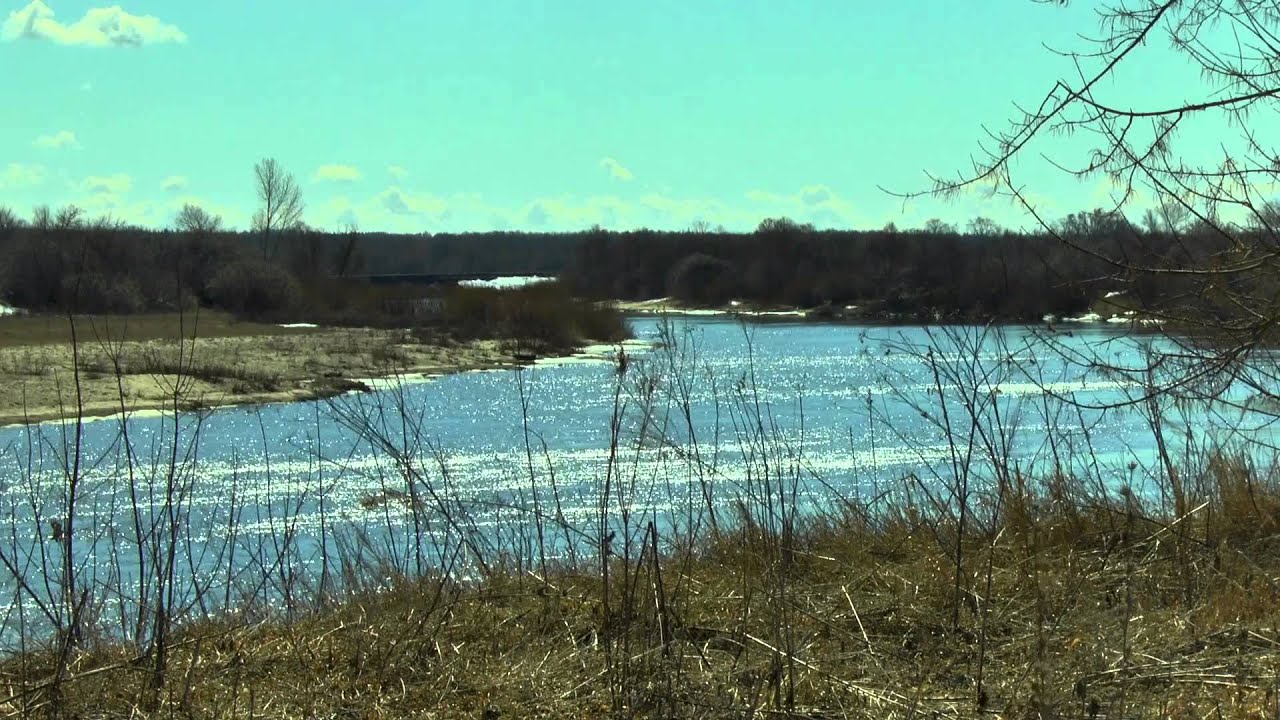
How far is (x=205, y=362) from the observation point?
3512 centimetres

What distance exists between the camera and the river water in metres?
5.38

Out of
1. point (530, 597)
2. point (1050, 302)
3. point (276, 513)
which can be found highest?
point (1050, 302)

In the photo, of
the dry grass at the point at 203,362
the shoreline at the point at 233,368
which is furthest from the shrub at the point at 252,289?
the shoreline at the point at 233,368

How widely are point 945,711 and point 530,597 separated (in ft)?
6.07

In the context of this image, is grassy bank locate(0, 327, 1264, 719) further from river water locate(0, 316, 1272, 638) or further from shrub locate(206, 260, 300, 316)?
shrub locate(206, 260, 300, 316)

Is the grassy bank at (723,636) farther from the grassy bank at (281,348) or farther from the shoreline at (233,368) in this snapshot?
the grassy bank at (281,348)

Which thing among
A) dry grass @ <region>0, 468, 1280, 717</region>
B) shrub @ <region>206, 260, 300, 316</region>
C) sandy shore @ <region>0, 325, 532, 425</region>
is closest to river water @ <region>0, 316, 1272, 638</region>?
dry grass @ <region>0, 468, 1280, 717</region>

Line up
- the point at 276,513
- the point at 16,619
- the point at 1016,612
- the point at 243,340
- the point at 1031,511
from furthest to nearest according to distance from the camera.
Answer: the point at 243,340 < the point at 276,513 < the point at 16,619 < the point at 1031,511 < the point at 1016,612

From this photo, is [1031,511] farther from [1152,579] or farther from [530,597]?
[530,597]

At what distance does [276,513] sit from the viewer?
533 inches

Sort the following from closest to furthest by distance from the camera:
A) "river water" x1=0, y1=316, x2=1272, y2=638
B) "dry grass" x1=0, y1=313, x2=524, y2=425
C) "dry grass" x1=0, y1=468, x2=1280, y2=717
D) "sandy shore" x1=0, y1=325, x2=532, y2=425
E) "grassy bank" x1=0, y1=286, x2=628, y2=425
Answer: "dry grass" x1=0, y1=468, x2=1280, y2=717 → "river water" x1=0, y1=316, x2=1272, y2=638 → "dry grass" x1=0, y1=313, x2=524, y2=425 → "sandy shore" x1=0, y1=325, x2=532, y2=425 → "grassy bank" x1=0, y1=286, x2=628, y2=425

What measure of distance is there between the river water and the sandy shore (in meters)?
0.95

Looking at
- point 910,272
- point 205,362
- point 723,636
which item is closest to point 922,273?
point 910,272

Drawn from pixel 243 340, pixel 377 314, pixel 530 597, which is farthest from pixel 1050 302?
pixel 377 314
